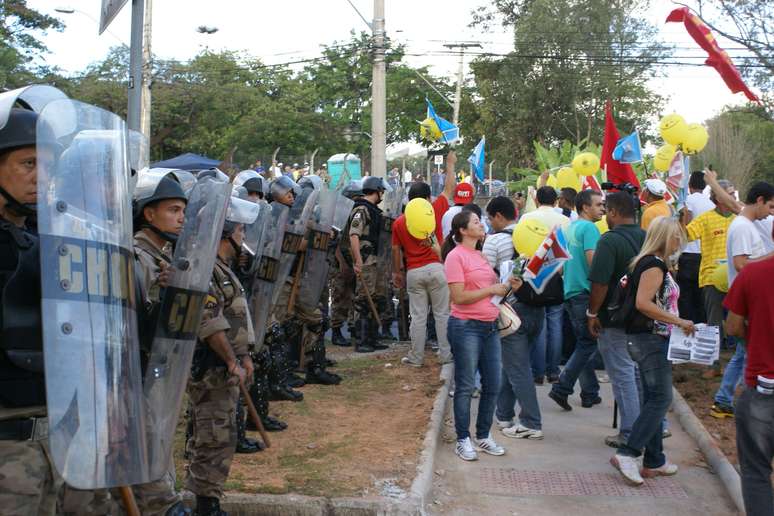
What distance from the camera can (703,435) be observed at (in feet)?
23.5

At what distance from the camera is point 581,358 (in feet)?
25.9

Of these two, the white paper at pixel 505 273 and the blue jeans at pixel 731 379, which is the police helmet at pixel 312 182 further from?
the blue jeans at pixel 731 379

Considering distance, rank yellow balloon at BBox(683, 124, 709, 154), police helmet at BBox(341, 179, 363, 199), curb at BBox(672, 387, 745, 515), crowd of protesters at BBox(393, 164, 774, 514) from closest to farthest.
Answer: crowd of protesters at BBox(393, 164, 774, 514) → curb at BBox(672, 387, 745, 515) → yellow balloon at BBox(683, 124, 709, 154) → police helmet at BBox(341, 179, 363, 199)

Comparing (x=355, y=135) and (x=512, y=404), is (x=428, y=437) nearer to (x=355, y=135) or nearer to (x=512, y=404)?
(x=512, y=404)

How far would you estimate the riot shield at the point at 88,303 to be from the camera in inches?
106

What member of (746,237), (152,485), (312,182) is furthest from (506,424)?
(152,485)

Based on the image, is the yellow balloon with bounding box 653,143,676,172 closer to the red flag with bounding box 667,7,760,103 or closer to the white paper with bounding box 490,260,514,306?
the red flag with bounding box 667,7,760,103

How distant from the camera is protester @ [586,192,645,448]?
6387 mm

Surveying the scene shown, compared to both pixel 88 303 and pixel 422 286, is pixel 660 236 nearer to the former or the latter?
pixel 422 286

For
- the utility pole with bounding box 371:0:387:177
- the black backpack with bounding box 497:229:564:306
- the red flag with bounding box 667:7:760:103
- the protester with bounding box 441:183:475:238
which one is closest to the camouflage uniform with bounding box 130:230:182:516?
the black backpack with bounding box 497:229:564:306

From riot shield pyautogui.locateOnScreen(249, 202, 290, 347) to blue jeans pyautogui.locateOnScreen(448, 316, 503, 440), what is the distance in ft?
4.56

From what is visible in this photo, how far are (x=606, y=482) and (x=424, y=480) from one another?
143cm

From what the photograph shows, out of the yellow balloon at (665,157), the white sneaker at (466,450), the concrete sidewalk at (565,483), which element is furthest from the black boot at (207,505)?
the yellow balloon at (665,157)

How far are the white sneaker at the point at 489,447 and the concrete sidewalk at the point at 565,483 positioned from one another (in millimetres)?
55
